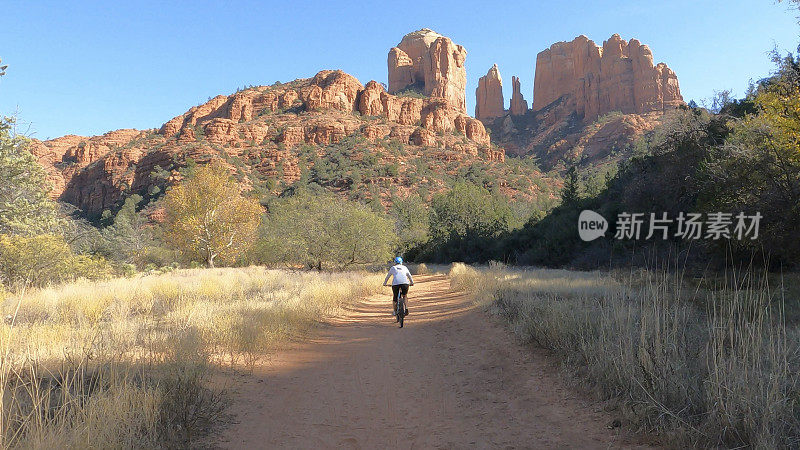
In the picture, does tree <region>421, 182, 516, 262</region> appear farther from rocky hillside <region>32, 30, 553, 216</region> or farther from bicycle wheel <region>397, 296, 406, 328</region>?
bicycle wheel <region>397, 296, 406, 328</region>

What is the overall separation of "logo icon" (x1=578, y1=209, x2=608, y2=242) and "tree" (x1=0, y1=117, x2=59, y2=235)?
1056 inches

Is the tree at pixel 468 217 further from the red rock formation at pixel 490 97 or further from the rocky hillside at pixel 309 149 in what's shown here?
the red rock formation at pixel 490 97

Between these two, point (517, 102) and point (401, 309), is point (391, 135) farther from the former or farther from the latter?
point (401, 309)

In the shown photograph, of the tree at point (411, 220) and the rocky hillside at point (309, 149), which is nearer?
the tree at point (411, 220)

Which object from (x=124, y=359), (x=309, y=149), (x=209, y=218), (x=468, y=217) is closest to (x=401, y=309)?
(x=124, y=359)

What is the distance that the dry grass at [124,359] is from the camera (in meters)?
2.72

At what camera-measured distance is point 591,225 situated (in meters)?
26.5

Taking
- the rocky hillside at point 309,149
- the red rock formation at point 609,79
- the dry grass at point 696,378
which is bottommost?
the dry grass at point 696,378

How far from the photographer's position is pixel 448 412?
4.05m

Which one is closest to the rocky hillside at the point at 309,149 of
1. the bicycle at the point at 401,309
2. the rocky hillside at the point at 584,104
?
the rocky hillside at the point at 584,104

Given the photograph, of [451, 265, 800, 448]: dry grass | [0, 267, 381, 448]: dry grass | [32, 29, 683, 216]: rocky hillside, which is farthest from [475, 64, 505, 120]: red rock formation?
[451, 265, 800, 448]: dry grass

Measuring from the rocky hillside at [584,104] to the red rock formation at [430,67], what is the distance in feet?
48.0

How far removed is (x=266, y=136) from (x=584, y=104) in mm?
84082

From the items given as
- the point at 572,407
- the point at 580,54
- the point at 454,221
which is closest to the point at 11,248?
the point at 572,407
